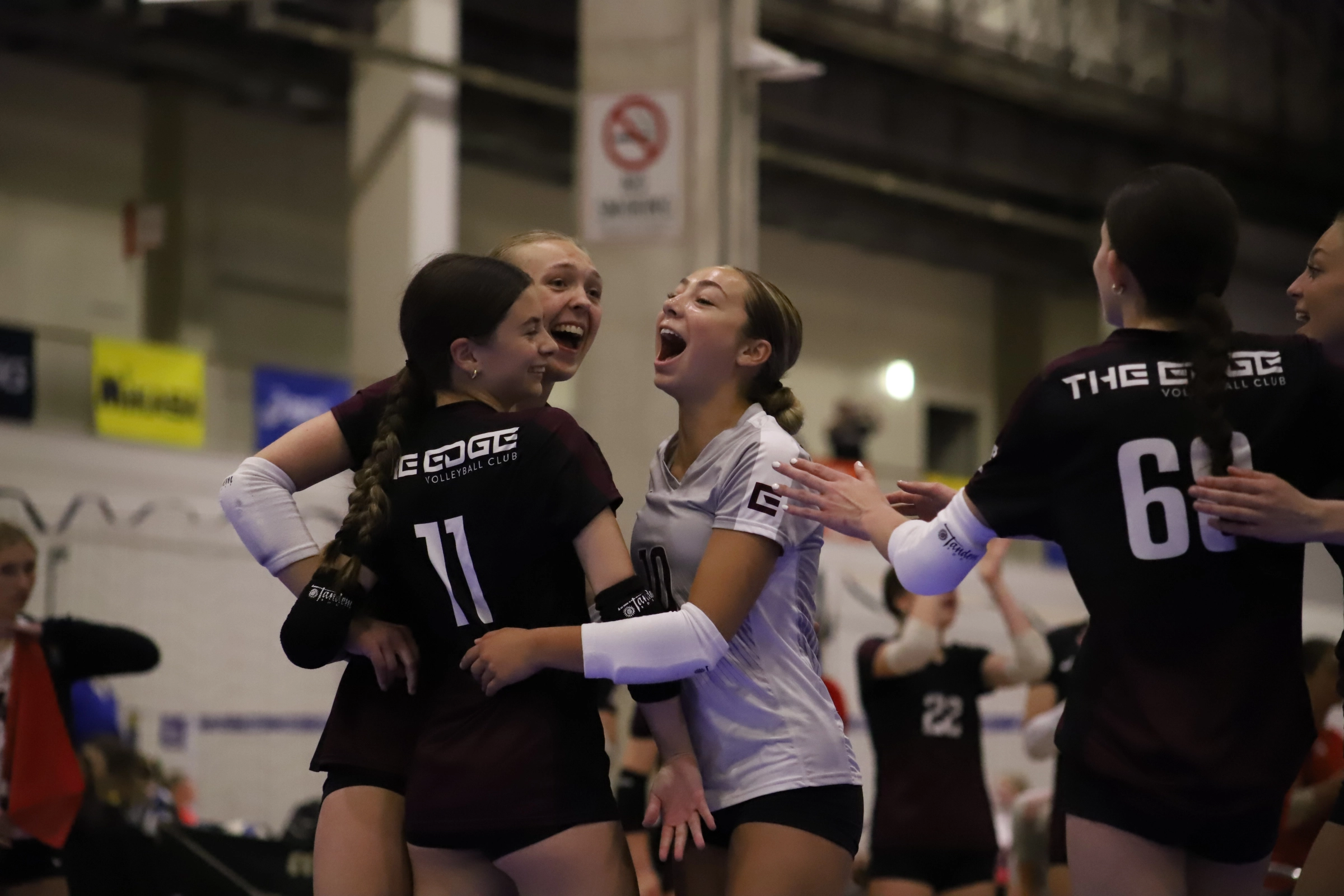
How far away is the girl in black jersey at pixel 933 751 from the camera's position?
565cm

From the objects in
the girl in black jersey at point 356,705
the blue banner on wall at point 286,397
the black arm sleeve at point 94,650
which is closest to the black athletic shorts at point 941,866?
the black arm sleeve at point 94,650

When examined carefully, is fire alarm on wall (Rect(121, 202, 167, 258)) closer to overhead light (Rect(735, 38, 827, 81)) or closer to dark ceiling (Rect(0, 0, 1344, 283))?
dark ceiling (Rect(0, 0, 1344, 283))

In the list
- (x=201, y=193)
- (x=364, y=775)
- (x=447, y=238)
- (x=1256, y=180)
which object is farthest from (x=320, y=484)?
(x=1256, y=180)

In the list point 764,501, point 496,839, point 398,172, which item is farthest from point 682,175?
point 398,172

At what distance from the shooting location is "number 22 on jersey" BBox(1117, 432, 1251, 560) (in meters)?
2.33

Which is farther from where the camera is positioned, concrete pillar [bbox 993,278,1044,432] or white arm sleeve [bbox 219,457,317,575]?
concrete pillar [bbox 993,278,1044,432]

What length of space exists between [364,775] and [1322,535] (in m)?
1.58

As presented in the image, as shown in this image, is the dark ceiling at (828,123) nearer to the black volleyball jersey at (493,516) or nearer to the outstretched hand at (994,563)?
the outstretched hand at (994,563)

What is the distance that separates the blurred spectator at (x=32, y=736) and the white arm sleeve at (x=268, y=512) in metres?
2.55

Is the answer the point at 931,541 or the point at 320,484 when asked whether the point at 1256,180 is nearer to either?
the point at 320,484

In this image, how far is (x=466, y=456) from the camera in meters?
2.57

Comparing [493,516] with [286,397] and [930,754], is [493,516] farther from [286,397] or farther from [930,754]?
[286,397]

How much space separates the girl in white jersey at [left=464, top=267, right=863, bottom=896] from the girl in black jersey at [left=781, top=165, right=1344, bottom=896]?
1.41 ft

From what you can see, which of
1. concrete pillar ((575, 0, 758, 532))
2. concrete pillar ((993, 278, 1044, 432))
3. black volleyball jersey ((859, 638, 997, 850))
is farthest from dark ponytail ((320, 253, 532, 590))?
concrete pillar ((993, 278, 1044, 432))
